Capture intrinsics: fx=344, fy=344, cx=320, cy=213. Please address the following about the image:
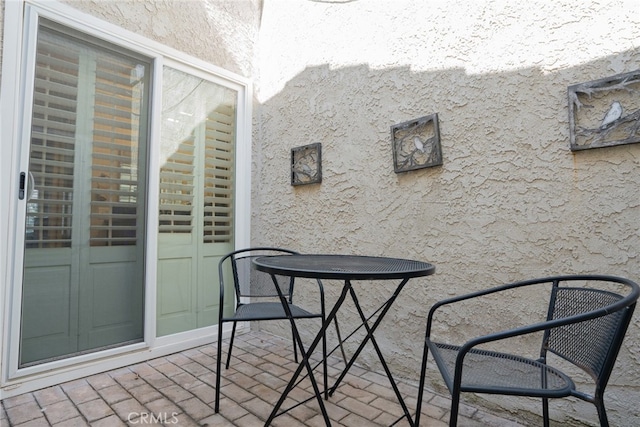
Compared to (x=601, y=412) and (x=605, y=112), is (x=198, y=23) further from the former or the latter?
(x=601, y=412)

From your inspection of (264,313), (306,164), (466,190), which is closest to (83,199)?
(264,313)

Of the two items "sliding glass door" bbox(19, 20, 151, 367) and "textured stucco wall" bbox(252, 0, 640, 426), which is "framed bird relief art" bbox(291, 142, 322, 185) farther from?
"sliding glass door" bbox(19, 20, 151, 367)

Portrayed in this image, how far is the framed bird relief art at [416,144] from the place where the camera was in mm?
2389

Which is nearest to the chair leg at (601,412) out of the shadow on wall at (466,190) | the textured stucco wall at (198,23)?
the shadow on wall at (466,190)

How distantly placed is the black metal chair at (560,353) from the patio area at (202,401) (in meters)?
0.78

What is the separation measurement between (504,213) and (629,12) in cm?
116

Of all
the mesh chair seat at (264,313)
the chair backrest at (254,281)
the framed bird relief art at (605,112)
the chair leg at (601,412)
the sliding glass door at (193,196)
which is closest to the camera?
the chair leg at (601,412)

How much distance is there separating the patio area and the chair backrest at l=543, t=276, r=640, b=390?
912mm

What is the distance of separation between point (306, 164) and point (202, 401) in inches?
81.3

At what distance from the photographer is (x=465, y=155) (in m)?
2.26

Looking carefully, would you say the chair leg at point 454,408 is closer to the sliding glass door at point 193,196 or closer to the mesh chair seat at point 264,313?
the mesh chair seat at point 264,313

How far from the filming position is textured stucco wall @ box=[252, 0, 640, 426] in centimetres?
179

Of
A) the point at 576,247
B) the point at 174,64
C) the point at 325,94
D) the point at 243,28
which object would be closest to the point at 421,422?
the point at 576,247

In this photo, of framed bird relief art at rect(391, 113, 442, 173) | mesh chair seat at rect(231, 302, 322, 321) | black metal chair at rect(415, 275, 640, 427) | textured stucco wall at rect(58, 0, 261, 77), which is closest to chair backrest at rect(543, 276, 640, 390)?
black metal chair at rect(415, 275, 640, 427)
